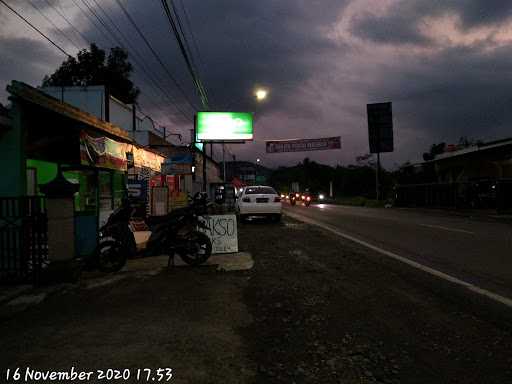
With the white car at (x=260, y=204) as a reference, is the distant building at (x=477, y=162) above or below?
above

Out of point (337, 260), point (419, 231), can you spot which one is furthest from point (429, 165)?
point (337, 260)

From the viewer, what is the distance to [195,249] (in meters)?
7.56

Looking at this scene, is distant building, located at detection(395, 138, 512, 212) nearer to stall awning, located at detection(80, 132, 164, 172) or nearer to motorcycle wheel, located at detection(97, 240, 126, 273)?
stall awning, located at detection(80, 132, 164, 172)

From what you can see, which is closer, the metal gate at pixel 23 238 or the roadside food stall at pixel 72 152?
the metal gate at pixel 23 238

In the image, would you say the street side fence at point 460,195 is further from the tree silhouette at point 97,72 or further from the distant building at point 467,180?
the tree silhouette at point 97,72

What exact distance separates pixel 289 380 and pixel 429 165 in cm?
4010

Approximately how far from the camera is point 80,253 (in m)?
8.36

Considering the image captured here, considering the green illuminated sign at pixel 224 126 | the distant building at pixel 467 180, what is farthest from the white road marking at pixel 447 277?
the green illuminated sign at pixel 224 126

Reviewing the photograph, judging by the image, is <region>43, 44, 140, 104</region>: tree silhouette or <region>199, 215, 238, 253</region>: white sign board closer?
<region>199, 215, 238, 253</region>: white sign board

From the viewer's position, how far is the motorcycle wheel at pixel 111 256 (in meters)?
7.13

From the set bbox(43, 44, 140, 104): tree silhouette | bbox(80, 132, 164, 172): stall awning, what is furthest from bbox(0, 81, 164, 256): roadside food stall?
bbox(43, 44, 140, 104): tree silhouette

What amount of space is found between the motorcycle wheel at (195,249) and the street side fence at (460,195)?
20022 millimetres

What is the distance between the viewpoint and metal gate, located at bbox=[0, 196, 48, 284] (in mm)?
6449

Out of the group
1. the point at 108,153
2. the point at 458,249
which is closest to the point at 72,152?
the point at 108,153
